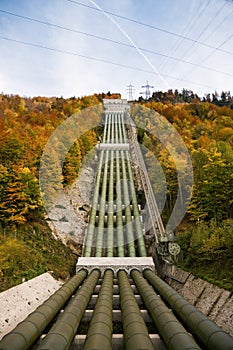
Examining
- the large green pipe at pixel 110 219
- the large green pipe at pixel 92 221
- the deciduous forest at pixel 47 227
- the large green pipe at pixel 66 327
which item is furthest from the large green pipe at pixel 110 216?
the large green pipe at pixel 66 327

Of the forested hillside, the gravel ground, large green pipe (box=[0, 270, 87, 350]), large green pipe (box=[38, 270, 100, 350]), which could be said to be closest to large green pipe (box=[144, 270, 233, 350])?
the forested hillside

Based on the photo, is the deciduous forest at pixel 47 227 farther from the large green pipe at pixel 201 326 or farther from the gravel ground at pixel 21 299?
the large green pipe at pixel 201 326

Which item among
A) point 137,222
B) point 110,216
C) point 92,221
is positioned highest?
point 110,216

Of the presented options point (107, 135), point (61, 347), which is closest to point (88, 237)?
point (61, 347)

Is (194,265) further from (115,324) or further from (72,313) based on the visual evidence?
(72,313)

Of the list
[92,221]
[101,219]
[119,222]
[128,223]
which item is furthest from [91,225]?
[128,223]

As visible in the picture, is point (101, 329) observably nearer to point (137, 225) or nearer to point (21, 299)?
point (21, 299)
